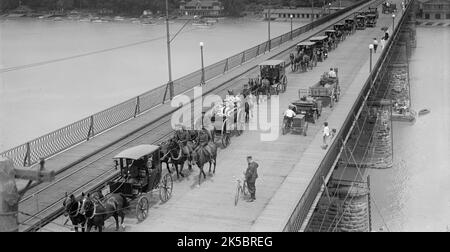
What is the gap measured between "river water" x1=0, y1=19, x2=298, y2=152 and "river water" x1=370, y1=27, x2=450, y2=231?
19.8m

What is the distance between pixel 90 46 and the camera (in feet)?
272

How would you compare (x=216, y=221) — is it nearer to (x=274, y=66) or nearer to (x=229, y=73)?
(x=274, y=66)

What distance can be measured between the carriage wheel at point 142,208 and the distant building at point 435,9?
120 meters

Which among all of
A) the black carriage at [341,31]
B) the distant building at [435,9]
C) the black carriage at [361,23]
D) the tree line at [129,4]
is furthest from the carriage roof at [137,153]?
the tree line at [129,4]

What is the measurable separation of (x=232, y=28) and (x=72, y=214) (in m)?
102

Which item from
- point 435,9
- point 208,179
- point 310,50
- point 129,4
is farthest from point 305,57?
point 129,4

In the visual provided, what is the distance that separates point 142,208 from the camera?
1645cm

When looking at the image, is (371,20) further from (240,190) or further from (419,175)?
(240,190)

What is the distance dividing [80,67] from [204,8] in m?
74.2

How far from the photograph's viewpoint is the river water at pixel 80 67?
4394 cm

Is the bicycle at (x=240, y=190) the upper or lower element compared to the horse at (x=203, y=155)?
lower

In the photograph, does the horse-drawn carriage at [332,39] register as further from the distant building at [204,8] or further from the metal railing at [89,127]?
the distant building at [204,8]

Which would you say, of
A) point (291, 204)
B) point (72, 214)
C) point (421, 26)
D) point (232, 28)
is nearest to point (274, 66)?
point (291, 204)

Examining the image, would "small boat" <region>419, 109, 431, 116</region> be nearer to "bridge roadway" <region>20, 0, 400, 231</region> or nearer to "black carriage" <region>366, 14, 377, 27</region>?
"bridge roadway" <region>20, 0, 400, 231</region>
